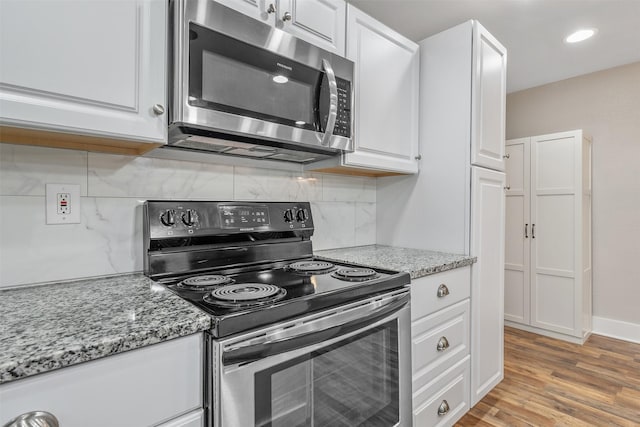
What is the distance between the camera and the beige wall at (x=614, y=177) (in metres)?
3.00

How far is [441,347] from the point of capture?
1.58 metres

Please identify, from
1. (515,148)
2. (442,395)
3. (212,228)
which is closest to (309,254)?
(212,228)

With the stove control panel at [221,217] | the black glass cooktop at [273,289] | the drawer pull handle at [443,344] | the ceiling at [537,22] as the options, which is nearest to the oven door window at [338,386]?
the black glass cooktop at [273,289]

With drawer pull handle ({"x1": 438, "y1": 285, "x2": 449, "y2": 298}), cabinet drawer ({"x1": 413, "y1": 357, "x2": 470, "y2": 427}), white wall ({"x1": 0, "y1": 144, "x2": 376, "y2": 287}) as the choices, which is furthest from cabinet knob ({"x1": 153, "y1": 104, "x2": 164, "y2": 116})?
cabinet drawer ({"x1": 413, "y1": 357, "x2": 470, "y2": 427})

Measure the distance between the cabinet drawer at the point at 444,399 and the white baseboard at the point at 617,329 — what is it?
2.28 m

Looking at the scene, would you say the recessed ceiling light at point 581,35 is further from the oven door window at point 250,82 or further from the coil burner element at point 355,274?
the coil burner element at point 355,274

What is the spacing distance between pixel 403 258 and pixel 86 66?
1.46 m

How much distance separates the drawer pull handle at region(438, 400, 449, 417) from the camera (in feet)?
5.27

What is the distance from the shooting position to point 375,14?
221 centimetres

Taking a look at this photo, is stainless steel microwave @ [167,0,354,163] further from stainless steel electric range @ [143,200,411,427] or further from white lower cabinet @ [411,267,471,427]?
white lower cabinet @ [411,267,471,427]

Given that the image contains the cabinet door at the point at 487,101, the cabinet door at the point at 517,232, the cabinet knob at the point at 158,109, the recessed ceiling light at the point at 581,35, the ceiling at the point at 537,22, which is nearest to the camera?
the cabinet knob at the point at 158,109

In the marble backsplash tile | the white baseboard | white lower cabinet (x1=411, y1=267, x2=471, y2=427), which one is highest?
the marble backsplash tile

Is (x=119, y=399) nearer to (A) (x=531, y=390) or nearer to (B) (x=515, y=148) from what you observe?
(A) (x=531, y=390)

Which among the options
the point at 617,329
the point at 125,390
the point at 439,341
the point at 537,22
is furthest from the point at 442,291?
the point at 617,329
